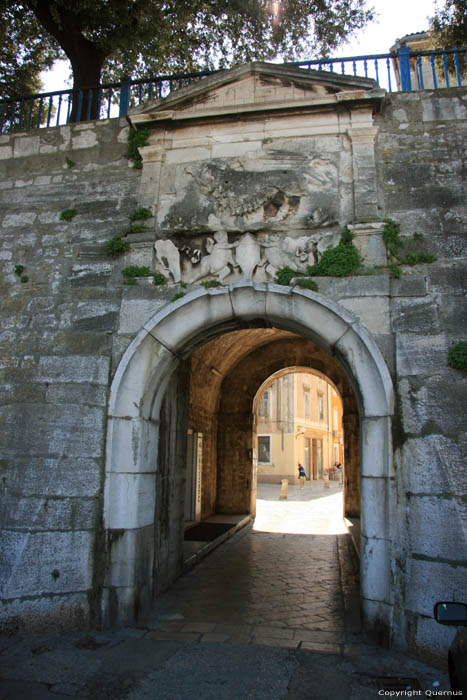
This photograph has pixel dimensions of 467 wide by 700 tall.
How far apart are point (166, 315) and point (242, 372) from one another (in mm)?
6771

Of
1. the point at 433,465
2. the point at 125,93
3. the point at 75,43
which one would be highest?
the point at 75,43

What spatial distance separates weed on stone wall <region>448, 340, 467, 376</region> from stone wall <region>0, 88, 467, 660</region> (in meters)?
0.05

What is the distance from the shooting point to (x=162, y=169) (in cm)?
504

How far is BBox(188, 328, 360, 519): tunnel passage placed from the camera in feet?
33.1

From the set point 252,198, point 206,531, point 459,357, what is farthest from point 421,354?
point 206,531

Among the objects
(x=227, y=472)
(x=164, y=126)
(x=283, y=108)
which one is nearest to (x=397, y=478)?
(x=283, y=108)

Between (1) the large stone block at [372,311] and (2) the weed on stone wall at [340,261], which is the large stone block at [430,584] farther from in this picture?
(2) the weed on stone wall at [340,261]

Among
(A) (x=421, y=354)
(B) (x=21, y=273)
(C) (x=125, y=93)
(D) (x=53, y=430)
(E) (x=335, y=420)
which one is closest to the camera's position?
(A) (x=421, y=354)

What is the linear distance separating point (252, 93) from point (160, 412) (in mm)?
3377

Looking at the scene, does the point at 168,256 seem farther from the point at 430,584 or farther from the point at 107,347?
the point at 430,584

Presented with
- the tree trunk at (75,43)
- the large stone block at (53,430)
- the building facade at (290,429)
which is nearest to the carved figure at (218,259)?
the large stone block at (53,430)

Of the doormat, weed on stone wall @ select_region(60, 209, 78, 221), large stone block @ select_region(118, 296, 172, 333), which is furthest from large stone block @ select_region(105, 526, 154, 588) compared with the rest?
the doormat

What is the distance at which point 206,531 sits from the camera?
8.27 meters

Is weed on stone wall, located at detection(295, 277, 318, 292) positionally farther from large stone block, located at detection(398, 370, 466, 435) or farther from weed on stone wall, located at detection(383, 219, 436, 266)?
large stone block, located at detection(398, 370, 466, 435)
